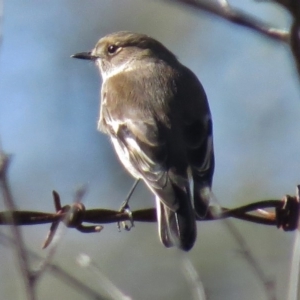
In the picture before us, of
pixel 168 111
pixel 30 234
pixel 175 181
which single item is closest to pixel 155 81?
pixel 168 111

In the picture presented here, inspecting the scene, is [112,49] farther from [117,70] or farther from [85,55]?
[117,70]

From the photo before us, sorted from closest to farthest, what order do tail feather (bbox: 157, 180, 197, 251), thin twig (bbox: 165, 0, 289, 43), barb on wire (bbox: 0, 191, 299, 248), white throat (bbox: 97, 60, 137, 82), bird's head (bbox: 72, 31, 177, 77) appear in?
1. thin twig (bbox: 165, 0, 289, 43)
2. barb on wire (bbox: 0, 191, 299, 248)
3. tail feather (bbox: 157, 180, 197, 251)
4. white throat (bbox: 97, 60, 137, 82)
5. bird's head (bbox: 72, 31, 177, 77)

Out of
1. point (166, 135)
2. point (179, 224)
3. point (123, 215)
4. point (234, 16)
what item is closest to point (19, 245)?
point (234, 16)

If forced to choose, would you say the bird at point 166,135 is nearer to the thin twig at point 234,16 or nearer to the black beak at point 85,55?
the black beak at point 85,55

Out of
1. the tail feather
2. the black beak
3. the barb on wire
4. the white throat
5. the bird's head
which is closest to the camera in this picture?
the barb on wire

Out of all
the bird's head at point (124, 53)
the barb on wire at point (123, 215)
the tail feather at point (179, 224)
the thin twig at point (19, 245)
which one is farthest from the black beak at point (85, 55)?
the thin twig at point (19, 245)

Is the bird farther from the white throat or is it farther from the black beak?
the black beak

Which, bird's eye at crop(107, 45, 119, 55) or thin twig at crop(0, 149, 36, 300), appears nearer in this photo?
thin twig at crop(0, 149, 36, 300)

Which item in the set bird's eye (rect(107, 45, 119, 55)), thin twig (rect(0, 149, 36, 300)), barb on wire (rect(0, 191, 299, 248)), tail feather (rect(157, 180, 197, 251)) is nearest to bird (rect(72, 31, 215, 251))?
tail feather (rect(157, 180, 197, 251))
